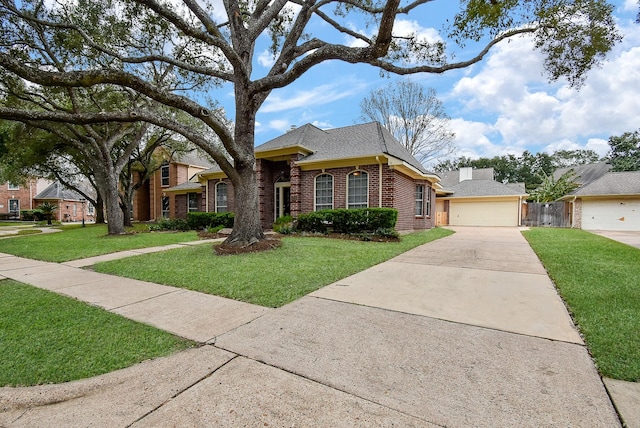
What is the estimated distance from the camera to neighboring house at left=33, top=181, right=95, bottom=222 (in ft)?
126

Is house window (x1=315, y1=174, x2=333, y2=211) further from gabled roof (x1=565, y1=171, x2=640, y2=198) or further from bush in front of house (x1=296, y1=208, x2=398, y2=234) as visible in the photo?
gabled roof (x1=565, y1=171, x2=640, y2=198)

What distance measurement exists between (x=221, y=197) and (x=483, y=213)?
1959 centimetres

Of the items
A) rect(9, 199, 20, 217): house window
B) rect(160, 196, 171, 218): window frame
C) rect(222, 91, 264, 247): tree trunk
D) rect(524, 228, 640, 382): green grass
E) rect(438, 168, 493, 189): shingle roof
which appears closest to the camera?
rect(524, 228, 640, 382): green grass

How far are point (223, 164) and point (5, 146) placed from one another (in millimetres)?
13263

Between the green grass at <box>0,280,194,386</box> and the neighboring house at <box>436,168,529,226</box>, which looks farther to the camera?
the neighboring house at <box>436,168,529,226</box>

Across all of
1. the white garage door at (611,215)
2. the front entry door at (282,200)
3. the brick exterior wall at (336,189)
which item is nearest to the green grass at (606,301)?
the brick exterior wall at (336,189)

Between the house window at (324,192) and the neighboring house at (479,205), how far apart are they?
40.5 feet

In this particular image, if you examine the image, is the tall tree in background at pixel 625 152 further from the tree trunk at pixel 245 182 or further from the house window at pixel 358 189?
the tree trunk at pixel 245 182

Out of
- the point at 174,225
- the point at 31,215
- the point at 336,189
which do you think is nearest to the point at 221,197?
the point at 174,225

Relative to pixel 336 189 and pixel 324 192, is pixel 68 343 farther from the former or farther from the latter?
pixel 324 192

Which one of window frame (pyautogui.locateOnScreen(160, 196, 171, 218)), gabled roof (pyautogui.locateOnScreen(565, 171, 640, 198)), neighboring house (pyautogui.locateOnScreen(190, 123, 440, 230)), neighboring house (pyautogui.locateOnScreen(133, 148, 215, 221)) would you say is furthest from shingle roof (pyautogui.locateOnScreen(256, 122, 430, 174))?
window frame (pyautogui.locateOnScreen(160, 196, 171, 218))

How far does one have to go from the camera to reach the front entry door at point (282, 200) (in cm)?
1510

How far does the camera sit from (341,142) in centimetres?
1402

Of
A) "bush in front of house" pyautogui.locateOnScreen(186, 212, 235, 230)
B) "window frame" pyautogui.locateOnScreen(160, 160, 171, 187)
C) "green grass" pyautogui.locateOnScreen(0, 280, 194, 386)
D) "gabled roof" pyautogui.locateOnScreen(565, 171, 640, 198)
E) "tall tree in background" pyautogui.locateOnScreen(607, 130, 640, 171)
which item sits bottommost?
"green grass" pyautogui.locateOnScreen(0, 280, 194, 386)
